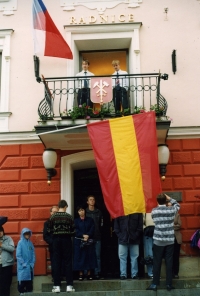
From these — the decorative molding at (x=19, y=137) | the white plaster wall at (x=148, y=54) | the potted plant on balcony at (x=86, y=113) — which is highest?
the white plaster wall at (x=148, y=54)

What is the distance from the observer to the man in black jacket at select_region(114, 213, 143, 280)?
8.72m

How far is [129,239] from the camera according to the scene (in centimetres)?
879

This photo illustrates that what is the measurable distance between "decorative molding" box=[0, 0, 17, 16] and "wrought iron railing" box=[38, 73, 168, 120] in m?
2.36

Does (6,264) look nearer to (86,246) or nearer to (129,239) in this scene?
(86,246)

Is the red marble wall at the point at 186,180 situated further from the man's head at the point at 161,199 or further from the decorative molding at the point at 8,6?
the decorative molding at the point at 8,6

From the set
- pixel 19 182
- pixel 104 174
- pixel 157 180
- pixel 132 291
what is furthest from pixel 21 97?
pixel 132 291

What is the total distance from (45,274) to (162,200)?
342 centimetres

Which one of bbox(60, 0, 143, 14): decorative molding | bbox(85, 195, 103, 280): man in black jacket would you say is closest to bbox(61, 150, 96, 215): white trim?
bbox(85, 195, 103, 280): man in black jacket

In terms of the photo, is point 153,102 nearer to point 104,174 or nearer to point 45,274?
point 104,174

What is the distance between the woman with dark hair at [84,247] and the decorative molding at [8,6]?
572cm

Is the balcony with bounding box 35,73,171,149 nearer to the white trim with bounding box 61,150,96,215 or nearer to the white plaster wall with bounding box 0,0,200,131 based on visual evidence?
the white trim with bounding box 61,150,96,215

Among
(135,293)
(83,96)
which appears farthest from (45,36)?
(135,293)

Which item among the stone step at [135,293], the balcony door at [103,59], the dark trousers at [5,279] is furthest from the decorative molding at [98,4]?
the stone step at [135,293]

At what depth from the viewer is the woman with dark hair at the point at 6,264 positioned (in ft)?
28.4
